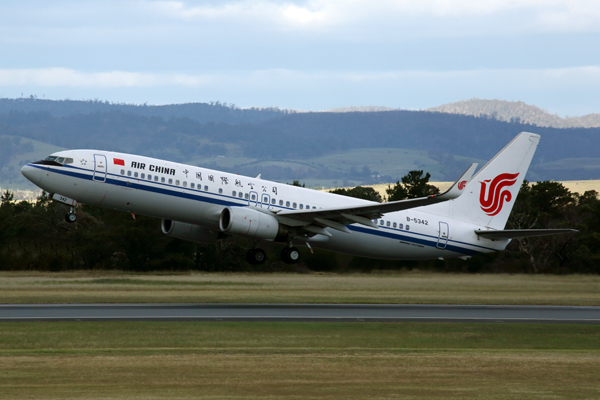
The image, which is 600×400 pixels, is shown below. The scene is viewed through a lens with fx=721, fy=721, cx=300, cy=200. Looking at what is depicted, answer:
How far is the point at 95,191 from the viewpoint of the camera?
113 feet

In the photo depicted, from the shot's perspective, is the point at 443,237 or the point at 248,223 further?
the point at 443,237

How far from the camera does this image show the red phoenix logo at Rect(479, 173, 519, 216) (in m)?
45.4

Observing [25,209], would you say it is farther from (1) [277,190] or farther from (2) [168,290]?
(1) [277,190]

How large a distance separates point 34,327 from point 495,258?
32.0 meters

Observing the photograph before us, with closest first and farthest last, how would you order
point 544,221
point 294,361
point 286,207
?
point 294,361 < point 286,207 < point 544,221

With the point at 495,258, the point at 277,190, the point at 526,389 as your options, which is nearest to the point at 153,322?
the point at 277,190

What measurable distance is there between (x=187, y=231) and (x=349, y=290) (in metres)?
13.9

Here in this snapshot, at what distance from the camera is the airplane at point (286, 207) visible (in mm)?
34438

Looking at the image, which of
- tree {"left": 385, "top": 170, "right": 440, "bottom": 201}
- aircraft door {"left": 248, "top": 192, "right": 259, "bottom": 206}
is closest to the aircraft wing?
aircraft door {"left": 248, "top": 192, "right": 259, "bottom": 206}

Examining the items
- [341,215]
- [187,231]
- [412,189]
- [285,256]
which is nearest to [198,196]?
[187,231]

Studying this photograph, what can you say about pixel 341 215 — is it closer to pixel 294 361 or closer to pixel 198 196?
pixel 198 196

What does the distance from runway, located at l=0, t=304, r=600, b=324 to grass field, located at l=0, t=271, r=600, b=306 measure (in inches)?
97.5

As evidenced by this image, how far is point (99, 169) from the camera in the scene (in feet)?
113

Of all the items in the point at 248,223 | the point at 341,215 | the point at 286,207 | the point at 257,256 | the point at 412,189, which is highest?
the point at 412,189
